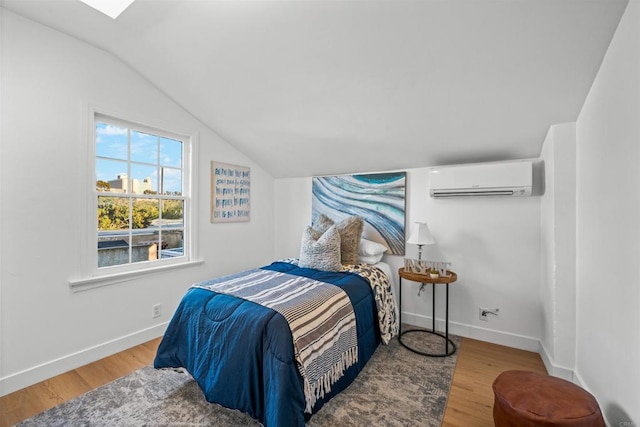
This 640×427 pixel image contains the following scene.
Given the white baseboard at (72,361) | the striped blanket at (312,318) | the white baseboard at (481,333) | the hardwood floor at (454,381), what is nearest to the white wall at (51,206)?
the white baseboard at (72,361)

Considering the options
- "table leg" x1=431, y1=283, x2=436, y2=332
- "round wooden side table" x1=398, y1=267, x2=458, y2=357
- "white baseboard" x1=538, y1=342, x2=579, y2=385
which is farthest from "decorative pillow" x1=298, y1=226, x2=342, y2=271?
"white baseboard" x1=538, y1=342, x2=579, y2=385

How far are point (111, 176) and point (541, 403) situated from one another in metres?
3.36

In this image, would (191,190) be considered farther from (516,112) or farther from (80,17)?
(516,112)

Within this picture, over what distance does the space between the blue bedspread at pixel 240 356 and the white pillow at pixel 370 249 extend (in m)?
1.08

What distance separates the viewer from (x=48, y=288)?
211cm

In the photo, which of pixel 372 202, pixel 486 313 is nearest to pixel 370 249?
pixel 372 202

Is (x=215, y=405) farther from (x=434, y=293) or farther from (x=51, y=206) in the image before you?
(x=434, y=293)

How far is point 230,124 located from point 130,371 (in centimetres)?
242

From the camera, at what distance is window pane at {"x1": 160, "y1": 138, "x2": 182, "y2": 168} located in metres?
2.91

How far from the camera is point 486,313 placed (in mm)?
2725

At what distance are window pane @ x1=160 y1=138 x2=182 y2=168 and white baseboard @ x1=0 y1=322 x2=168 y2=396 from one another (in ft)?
5.43

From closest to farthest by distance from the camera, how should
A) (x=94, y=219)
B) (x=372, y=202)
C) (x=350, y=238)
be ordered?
(x=94, y=219), (x=350, y=238), (x=372, y=202)

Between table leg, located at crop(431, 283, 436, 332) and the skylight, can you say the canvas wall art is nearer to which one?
table leg, located at crop(431, 283, 436, 332)

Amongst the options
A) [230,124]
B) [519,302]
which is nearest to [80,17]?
[230,124]
